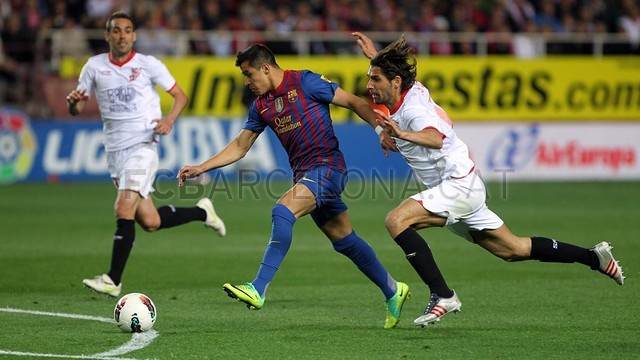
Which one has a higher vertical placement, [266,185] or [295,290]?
[295,290]

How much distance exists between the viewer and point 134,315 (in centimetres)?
747

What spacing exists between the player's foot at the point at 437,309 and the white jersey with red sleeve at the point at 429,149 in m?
0.93

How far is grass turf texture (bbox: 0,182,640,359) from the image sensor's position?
7129mm

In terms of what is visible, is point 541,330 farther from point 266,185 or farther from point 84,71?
point 266,185

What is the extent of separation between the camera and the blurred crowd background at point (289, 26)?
21000mm

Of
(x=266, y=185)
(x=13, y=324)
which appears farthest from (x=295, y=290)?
(x=266, y=185)

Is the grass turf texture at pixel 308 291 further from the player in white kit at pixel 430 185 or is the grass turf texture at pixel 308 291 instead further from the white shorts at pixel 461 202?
the white shorts at pixel 461 202

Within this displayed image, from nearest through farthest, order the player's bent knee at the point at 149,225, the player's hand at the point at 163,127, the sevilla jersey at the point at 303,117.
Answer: the sevilla jersey at the point at 303,117 < the player's hand at the point at 163,127 < the player's bent knee at the point at 149,225

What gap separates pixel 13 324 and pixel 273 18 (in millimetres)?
15794

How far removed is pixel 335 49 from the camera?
22.9m

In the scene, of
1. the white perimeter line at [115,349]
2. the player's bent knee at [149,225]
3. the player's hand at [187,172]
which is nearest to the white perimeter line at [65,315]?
the white perimeter line at [115,349]

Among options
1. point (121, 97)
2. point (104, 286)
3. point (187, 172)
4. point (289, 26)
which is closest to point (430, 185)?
point (187, 172)

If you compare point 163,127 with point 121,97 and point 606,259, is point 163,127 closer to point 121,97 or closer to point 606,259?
point 121,97

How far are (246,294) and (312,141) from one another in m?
1.43
